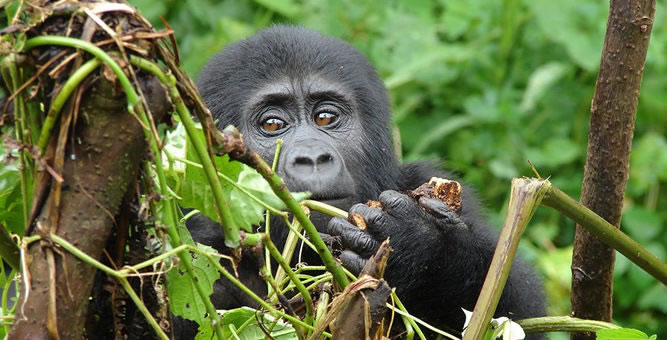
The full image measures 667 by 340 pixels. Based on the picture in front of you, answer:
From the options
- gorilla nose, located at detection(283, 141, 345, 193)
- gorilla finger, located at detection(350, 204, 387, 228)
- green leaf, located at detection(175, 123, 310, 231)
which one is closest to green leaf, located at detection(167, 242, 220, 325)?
green leaf, located at detection(175, 123, 310, 231)

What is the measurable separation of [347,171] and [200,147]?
1.44 m

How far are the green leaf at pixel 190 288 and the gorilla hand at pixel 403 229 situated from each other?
664 millimetres

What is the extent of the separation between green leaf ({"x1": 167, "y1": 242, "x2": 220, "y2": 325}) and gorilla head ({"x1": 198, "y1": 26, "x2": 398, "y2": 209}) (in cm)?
125

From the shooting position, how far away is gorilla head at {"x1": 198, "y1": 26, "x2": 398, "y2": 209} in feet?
9.82

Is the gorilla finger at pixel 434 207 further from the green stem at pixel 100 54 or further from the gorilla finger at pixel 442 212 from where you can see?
the green stem at pixel 100 54

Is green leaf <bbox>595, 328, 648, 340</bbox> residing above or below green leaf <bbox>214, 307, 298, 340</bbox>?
above

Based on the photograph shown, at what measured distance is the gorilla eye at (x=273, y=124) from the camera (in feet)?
9.83

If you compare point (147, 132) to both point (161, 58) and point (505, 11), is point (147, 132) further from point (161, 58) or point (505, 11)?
point (505, 11)

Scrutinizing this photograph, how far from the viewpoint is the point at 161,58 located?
1.32 m

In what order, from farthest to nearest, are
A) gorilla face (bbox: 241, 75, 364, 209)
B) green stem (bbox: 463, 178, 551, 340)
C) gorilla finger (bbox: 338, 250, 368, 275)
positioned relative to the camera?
gorilla face (bbox: 241, 75, 364, 209) < gorilla finger (bbox: 338, 250, 368, 275) < green stem (bbox: 463, 178, 551, 340)

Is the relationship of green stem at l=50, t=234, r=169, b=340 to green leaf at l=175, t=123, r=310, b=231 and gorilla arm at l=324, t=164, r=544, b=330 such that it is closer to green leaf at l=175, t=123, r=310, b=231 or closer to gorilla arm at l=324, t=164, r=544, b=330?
green leaf at l=175, t=123, r=310, b=231

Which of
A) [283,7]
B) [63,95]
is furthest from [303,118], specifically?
[283,7]

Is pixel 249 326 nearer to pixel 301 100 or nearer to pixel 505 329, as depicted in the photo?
pixel 505 329

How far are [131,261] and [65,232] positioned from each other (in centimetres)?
16
